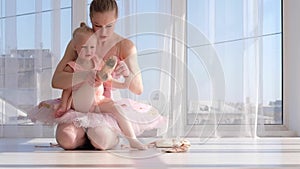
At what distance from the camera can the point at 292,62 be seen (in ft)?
7.17

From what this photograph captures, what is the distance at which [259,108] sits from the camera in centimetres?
210

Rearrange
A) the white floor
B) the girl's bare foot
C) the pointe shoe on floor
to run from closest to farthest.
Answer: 1. the white floor
2. the pointe shoe on floor
3. the girl's bare foot

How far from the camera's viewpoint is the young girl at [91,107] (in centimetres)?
127

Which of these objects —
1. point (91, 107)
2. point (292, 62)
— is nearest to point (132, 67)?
point (91, 107)

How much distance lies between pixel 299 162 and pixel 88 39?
2.08 feet

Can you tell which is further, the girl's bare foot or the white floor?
the girl's bare foot

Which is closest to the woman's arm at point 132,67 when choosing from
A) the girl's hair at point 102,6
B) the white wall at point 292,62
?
the girl's hair at point 102,6

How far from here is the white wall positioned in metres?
2.13

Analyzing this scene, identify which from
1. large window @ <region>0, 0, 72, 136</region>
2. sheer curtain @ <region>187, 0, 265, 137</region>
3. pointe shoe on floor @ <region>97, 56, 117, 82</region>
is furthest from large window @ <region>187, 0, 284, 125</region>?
pointe shoe on floor @ <region>97, 56, 117, 82</region>

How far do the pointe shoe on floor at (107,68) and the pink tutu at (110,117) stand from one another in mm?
120

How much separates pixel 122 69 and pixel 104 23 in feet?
0.49

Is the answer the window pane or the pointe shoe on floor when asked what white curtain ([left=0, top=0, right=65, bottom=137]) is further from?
the pointe shoe on floor

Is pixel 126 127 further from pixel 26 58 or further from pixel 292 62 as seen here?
pixel 292 62

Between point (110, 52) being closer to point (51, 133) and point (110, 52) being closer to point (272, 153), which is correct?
point (272, 153)
